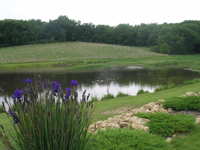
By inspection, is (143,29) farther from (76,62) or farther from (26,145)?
(26,145)

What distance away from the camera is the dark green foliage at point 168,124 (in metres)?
4.65

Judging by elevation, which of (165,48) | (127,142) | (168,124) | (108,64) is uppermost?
(165,48)

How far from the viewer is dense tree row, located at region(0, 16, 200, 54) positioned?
6166 cm

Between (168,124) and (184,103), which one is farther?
(184,103)

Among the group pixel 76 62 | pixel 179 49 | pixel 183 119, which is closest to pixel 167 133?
pixel 183 119

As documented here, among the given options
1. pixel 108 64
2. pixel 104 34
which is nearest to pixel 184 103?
pixel 108 64

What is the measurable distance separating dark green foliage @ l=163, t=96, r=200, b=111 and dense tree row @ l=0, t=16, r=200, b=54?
54.8 metres

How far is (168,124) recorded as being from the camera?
483 cm

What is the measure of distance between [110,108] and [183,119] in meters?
4.55

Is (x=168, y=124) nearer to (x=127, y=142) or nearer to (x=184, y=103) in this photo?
(x=127, y=142)

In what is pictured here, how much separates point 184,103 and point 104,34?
254 feet

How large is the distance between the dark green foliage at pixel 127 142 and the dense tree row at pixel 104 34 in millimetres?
58269

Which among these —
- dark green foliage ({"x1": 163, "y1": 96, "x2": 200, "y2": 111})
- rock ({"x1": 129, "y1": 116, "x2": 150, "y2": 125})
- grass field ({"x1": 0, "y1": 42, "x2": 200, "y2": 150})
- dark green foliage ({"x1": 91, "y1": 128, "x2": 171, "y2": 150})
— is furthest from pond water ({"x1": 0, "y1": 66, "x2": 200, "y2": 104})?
dark green foliage ({"x1": 91, "y1": 128, "x2": 171, "y2": 150})

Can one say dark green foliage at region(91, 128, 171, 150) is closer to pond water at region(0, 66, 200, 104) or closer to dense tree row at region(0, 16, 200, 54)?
pond water at region(0, 66, 200, 104)
